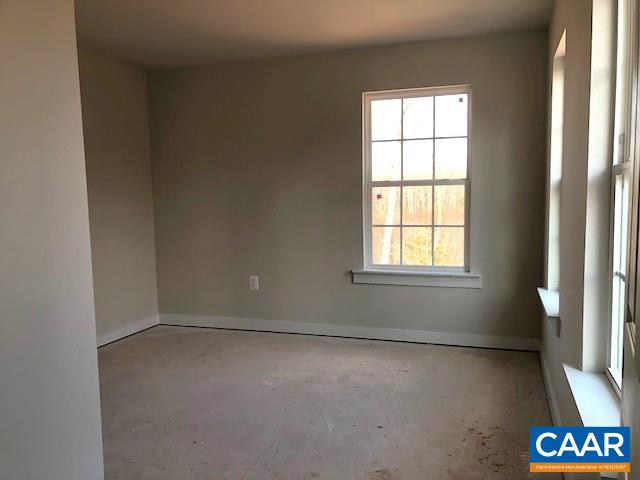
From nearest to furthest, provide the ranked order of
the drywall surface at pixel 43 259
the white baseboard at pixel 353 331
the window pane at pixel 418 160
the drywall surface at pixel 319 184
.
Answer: the drywall surface at pixel 43 259 < the drywall surface at pixel 319 184 < the white baseboard at pixel 353 331 < the window pane at pixel 418 160

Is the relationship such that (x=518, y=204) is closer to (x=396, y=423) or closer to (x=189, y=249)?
(x=396, y=423)

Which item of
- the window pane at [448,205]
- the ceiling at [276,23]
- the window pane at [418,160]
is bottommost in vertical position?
the window pane at [448,205]

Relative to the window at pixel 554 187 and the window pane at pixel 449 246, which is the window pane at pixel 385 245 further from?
the window at pixel 554 187

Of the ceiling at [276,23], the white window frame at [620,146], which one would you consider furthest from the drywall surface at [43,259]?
the white window frame at [620,146]

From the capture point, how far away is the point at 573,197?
7.23 feet

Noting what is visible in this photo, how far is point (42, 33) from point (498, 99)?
3174mm

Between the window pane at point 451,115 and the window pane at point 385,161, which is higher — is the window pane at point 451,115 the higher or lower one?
the higher one

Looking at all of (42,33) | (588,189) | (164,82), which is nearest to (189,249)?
(164,82)

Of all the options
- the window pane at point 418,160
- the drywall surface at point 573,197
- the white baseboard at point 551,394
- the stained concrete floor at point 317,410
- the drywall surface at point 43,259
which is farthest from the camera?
the window pane at point 418,160

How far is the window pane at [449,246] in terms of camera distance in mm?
3994

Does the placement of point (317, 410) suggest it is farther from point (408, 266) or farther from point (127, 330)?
point (127, 330)

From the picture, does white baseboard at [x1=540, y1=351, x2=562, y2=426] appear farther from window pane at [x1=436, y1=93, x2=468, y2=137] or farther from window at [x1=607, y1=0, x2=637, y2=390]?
window pane at [x1=436, y1=93, x2=468, y2=137]

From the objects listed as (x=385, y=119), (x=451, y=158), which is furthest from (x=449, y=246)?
(x=385, y=119)

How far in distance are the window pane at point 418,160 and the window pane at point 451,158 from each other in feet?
0.21
